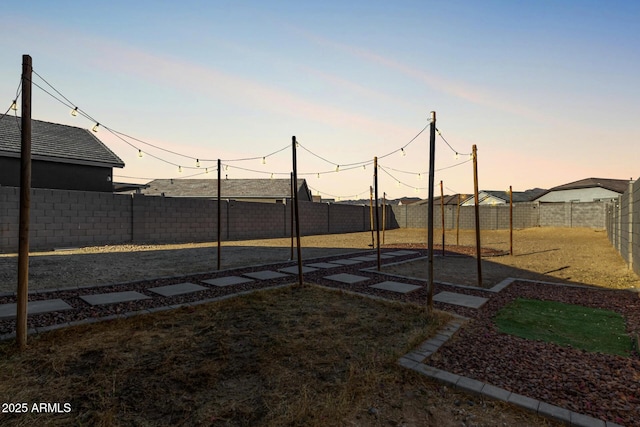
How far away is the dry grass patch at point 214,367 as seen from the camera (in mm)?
2310

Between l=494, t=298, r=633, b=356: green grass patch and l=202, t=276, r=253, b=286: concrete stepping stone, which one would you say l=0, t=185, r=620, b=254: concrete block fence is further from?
l=202, t=276, r=253, b=286: concrete stepping stone

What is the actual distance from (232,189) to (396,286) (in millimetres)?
27357

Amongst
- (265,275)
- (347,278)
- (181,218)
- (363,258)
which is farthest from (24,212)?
(181,218)

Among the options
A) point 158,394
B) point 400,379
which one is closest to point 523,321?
point 400,379

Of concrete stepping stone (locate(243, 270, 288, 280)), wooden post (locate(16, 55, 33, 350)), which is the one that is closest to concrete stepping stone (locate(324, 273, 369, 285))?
concrete stepping stone (locate(243, 270, 288, 280))

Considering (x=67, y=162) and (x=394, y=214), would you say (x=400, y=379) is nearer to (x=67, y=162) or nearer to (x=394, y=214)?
(x=67, y=162)

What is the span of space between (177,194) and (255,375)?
104ft

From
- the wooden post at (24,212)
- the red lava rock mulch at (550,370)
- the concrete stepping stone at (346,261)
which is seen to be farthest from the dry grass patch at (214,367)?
the concrete stepping stone at (346,261)

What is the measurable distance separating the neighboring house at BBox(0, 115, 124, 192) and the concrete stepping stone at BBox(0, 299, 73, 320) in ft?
39.4

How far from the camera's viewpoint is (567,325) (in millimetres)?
4387

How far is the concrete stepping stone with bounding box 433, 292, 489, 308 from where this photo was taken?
17.4ft

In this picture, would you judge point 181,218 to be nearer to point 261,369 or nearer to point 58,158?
point 58,158

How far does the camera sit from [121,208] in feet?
43.5

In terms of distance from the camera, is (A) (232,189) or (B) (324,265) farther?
(A) (232,189)
